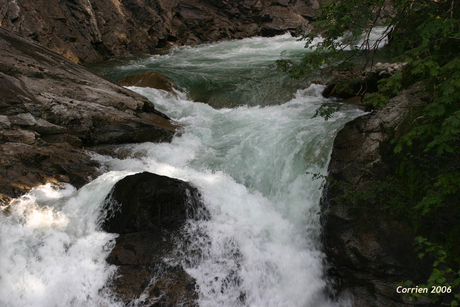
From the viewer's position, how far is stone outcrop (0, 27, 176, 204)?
5.21m

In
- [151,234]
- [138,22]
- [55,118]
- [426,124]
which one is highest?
[426,124]

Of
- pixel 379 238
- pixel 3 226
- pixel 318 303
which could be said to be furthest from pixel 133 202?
pixel 379 238

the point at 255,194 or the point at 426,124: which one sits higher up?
the point at 426,124

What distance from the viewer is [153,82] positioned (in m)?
10.5

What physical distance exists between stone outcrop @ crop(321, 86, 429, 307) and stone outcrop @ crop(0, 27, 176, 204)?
14.1 ft

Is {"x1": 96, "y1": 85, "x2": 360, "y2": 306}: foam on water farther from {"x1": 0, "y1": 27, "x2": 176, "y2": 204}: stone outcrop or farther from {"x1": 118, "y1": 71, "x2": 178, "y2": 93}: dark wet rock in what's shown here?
{"x1": 118, "y1": 71, "x2": 178, "y2": 93}: dark wet rock

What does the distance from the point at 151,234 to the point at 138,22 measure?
56.5ft

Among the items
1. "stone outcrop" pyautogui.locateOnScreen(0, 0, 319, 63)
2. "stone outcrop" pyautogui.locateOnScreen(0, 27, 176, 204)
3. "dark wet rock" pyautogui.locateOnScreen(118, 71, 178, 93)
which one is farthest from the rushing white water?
"stone outcrop" pyautogui.locateOnScreen(0, 0, 319, 63)

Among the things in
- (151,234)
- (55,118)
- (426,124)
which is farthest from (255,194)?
(55,118)

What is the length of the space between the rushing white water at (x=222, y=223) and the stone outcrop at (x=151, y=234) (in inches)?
6.1

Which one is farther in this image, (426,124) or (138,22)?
(138,22)

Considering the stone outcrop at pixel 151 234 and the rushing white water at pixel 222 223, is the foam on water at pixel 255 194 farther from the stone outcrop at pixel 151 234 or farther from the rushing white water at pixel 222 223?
the stone outcrop at pixel 151 234

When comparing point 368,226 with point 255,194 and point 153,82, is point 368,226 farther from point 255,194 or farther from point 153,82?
point 153,82

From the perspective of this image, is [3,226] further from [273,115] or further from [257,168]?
[273,115]
